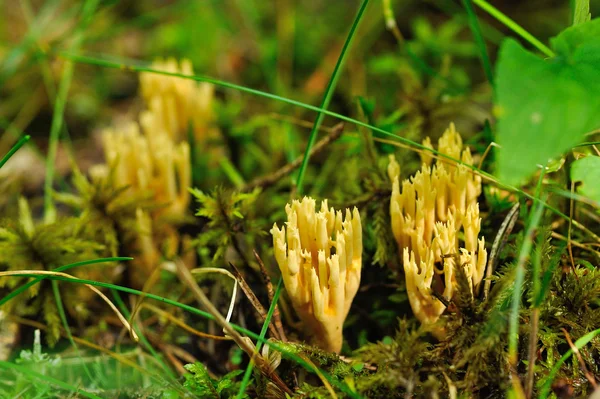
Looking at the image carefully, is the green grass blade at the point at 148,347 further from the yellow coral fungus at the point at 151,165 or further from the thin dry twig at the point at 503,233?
the thin dry twig at the point at 503,233

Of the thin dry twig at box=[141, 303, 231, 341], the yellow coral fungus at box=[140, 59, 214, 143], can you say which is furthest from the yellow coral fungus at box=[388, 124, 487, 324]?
the yellow coral fungus at box=[140, 59, 214, 143]

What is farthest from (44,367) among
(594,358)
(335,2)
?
(335,2)

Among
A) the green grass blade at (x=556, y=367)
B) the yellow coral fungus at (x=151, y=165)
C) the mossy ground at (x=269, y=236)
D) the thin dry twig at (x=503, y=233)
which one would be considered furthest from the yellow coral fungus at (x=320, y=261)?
the yellow coral fungus at (x=151, y=165)

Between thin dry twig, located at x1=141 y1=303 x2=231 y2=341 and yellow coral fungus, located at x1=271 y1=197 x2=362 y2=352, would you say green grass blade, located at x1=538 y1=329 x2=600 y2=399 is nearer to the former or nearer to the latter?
yellow coral fungus, located at x1=271 y1=197 x2=362 y2=352

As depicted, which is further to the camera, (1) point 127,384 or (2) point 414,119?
(2) point 414,119

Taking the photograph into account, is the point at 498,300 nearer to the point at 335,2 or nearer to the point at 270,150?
the point at 270,150

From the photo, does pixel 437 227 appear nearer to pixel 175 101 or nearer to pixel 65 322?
pixel 65 322
